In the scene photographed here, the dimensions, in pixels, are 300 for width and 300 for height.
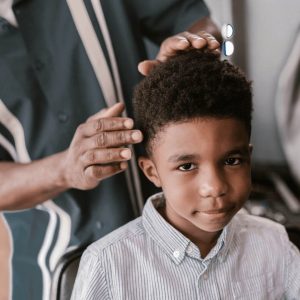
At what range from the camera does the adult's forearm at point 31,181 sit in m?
0.97

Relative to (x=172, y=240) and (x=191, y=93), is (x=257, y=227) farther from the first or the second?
(x=191, y=93)

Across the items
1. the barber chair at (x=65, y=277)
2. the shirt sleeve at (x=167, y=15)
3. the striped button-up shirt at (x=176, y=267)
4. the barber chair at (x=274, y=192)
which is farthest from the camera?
the barber chair at (x=274, y=192)

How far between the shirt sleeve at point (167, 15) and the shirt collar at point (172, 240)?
1.53 feet

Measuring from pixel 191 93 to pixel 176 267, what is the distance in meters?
0.33

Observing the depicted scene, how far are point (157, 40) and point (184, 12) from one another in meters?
0.09

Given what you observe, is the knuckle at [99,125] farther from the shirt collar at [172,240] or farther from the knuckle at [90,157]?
the shirt collar at [172,240]

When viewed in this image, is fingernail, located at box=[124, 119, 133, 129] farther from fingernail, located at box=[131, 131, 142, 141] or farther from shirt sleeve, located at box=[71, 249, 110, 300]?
shirt sleeve, located at box=[71, 249, 110, 300]

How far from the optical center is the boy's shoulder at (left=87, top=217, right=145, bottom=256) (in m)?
0.89

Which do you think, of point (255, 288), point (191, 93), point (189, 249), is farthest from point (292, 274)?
point (191, 93)

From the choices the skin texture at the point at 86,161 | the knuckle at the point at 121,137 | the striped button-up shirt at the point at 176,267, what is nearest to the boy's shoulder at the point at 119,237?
the striped button-up shirt at the point at 176,267

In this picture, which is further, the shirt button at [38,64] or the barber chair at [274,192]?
the barber chair at [274,192]

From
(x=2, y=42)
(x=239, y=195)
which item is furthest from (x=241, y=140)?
(x=2, y=42)

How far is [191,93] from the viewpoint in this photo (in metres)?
0.77

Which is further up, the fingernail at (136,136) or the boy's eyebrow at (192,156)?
the fingernail at (136,136)
